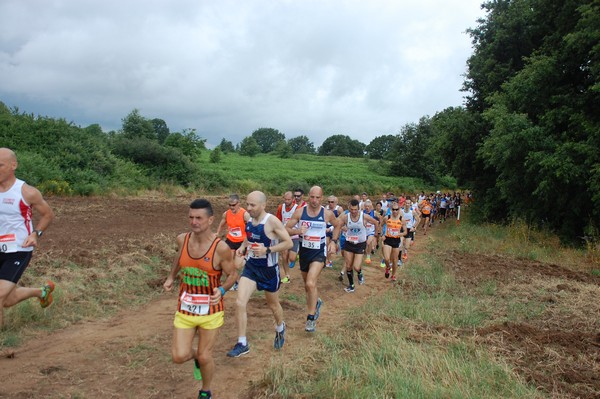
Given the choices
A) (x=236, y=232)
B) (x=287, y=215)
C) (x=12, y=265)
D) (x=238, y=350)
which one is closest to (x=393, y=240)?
(x=287, y=215)

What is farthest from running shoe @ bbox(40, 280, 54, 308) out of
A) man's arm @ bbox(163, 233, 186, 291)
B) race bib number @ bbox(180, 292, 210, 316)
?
race bib number @ bbox(180, 292, 210, 316)

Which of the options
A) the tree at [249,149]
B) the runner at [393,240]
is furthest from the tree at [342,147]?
the runner at [393,240]

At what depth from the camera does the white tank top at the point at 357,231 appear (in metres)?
9.77

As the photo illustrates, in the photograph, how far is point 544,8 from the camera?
1891 centimetres

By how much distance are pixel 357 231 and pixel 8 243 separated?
261 inches

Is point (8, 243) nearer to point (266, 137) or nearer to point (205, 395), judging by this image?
point (205, 395)

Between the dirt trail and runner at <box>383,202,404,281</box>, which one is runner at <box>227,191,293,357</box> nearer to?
Result: the dirt trail

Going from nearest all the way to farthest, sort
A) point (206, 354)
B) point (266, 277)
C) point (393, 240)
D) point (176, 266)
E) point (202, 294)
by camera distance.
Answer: point (206, 354), point (202, 294), point (176, 266), point (266, 277), point (393, 240)

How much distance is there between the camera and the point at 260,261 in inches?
247

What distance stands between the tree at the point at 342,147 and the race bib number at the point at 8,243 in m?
110

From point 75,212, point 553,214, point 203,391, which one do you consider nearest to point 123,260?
point 203,391

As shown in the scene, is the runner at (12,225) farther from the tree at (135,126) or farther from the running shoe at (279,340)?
the tree at (135,126)

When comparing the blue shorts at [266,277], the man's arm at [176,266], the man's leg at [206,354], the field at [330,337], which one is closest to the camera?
the man's leg at [206,354]

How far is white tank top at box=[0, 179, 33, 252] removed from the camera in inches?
196
